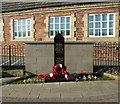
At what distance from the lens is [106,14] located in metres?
12.6

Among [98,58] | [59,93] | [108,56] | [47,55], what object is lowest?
[59,93]

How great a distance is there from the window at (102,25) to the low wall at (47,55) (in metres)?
6.25

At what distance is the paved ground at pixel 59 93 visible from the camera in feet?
14.4

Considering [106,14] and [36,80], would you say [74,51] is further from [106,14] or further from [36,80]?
[106,14]

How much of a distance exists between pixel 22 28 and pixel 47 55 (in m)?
9.56

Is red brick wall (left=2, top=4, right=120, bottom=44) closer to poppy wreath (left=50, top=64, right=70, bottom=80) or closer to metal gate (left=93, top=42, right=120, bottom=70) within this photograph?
metal gate (left=93, top=42, right=120, bottom=70)

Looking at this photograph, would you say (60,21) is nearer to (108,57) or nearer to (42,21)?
(42,21)

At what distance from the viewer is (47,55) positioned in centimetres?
752

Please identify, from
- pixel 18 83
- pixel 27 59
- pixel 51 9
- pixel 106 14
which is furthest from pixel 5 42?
pixel 106 14

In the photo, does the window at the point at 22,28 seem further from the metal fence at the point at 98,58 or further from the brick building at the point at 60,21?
the metal fence at the point at 98,58

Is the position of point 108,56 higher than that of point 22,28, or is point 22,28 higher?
point 22,28

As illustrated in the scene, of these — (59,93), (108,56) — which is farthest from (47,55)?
(108,56)

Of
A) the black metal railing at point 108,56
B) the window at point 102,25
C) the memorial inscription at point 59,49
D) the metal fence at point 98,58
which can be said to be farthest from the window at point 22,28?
the memorial inscription at point 59,49

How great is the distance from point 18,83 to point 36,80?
0.90m
